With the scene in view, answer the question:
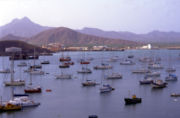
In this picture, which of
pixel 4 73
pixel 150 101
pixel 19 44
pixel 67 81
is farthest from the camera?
pixel 19 44

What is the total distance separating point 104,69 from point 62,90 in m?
16.0

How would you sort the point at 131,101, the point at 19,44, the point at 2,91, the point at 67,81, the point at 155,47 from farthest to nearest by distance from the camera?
the point at 155,47 < the point at 19,44 < the point at 67,81 < the point at 2,91 < the point at 131,101

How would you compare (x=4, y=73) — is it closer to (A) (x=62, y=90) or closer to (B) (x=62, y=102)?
(A) (x=62, y=90)

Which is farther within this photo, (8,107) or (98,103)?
(98,103)

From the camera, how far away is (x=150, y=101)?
16.7 meters

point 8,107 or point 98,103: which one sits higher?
point 8,107

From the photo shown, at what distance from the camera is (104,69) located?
36.4 metres

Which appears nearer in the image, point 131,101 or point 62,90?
point 131,101

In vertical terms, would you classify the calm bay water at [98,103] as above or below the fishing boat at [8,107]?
below

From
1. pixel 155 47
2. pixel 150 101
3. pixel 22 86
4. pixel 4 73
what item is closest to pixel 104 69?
pixel 4 73

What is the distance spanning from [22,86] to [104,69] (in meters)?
15.4

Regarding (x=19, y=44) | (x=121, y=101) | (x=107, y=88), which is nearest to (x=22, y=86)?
(x=107, y=88)

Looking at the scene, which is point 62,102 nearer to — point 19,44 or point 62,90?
point 62,90

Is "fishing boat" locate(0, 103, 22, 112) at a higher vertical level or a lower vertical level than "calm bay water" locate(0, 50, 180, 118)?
higher
